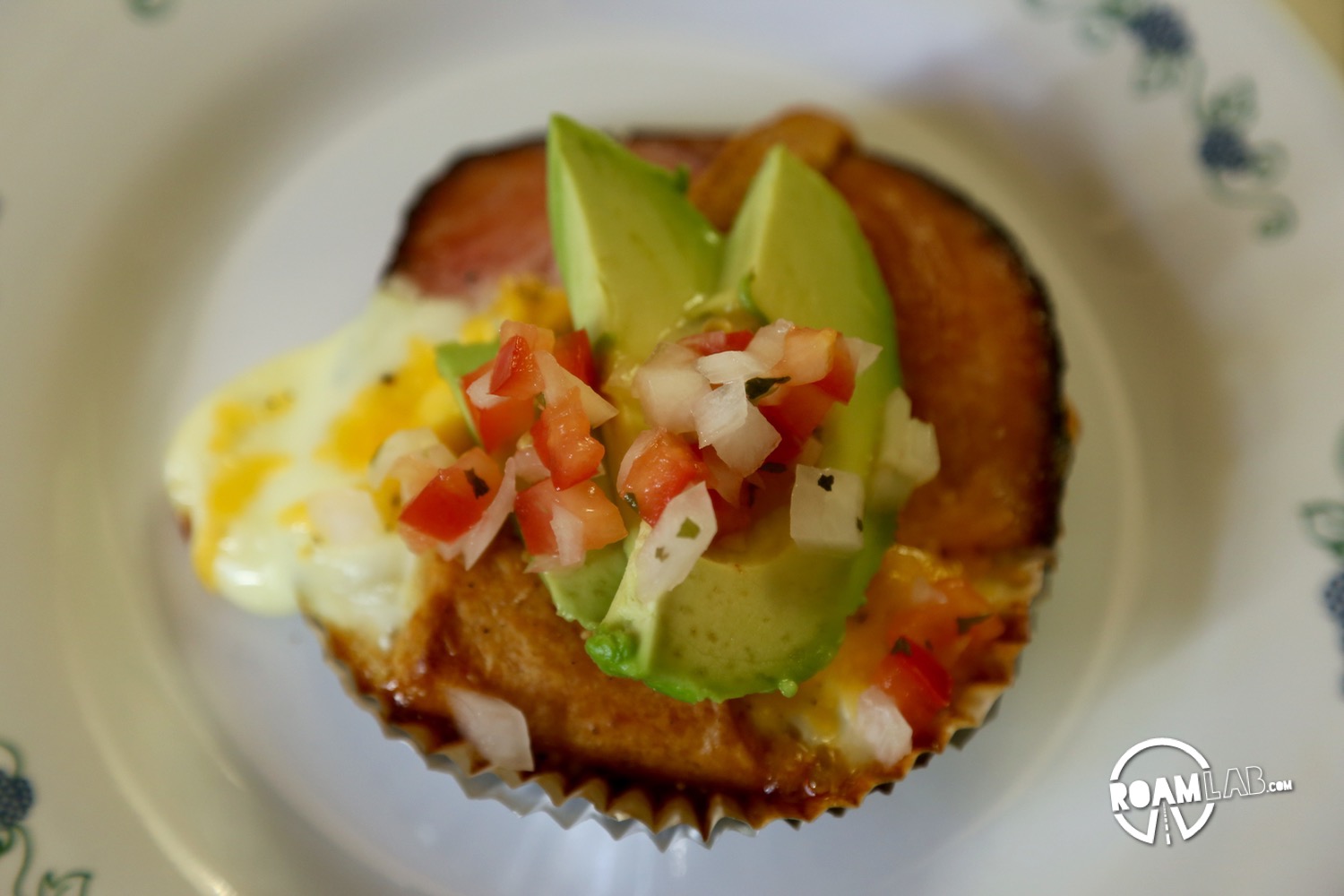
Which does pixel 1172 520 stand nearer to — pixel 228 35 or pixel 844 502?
pixel 844 502

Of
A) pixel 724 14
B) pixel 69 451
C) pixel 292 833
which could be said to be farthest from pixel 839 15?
pixel 292 833

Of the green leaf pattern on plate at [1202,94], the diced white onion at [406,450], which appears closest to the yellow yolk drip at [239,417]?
the diced white onion at [406,450]

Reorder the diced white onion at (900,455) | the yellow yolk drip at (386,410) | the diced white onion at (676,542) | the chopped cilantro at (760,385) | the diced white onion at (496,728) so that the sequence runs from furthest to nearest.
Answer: the yellow yolk drip at (386,410), the diced white onion at (496,728), the diced white onion at (900,455), the chopped cilantro at (760,385), the diced white onion at (676,542)

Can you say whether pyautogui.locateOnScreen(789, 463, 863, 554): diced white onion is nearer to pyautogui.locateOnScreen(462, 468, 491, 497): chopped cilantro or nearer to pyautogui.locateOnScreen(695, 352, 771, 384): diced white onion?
pyautogui.locateOnScreen(695, 352, 771, 384): diced white onion

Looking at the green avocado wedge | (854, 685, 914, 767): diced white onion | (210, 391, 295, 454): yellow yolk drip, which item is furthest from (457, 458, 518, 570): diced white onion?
(210, 391, 295, 454): yellow yolk drip

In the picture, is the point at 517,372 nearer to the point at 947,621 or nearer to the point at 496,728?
the point at 496,728

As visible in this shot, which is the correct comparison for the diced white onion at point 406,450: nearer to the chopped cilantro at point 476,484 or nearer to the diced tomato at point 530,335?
the chopped cilantro at point 476,484

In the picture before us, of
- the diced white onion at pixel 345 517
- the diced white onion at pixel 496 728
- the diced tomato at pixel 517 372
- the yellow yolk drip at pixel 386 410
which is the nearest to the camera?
the diced tomato at pixel 517 372
